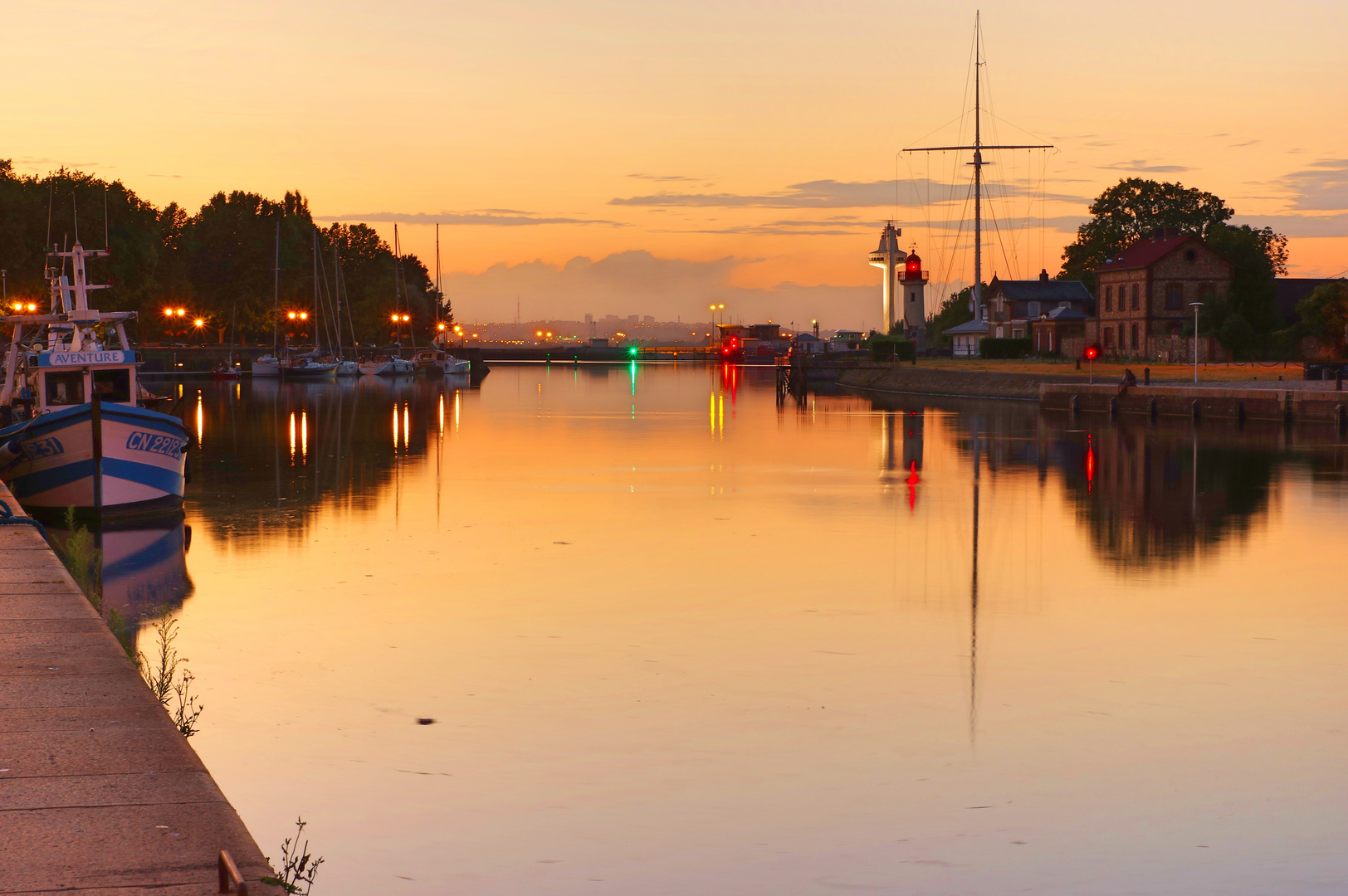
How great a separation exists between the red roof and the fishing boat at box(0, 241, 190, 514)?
3277 inches

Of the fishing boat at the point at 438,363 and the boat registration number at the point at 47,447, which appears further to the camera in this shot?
the fishing boat at the point at 438,363

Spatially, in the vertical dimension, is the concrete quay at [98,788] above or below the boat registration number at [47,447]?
below

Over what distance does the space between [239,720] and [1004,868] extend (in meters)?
7.09

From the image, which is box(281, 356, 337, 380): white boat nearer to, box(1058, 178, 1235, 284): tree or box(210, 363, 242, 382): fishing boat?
box(210, 363, 242, 382): fishing boat

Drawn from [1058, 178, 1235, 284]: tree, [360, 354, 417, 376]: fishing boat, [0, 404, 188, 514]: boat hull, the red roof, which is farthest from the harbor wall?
[0, 404, 188, 514]: boat hull

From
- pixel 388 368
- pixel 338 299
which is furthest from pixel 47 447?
pixel 338 299

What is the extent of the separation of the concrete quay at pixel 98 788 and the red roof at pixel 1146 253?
316 ft

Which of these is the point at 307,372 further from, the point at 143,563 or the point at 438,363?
the point at 143,563

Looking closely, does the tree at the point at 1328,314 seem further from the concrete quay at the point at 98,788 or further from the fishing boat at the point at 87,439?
the concrete quay at the point at 98,788

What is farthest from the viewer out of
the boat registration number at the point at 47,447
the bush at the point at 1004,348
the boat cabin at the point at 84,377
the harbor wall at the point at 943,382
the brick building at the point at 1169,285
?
the bush at the point at 1004,348

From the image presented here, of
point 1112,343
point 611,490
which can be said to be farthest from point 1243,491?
point 1112,343

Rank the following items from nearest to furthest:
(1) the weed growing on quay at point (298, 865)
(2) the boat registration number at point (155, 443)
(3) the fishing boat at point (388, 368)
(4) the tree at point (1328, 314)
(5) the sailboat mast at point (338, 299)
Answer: (1) the weed growing on quay at point (298, 865), (2) the boat registration number at point (155, 443), (4) the tree at point (1328, 314), (3) the fishing boat at point (388, 368), (5) the sailboat mast at point (338, 299)

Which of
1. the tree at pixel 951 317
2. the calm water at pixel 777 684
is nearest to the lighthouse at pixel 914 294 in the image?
the tree at pixel 951 317

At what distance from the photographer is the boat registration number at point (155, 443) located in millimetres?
26344
